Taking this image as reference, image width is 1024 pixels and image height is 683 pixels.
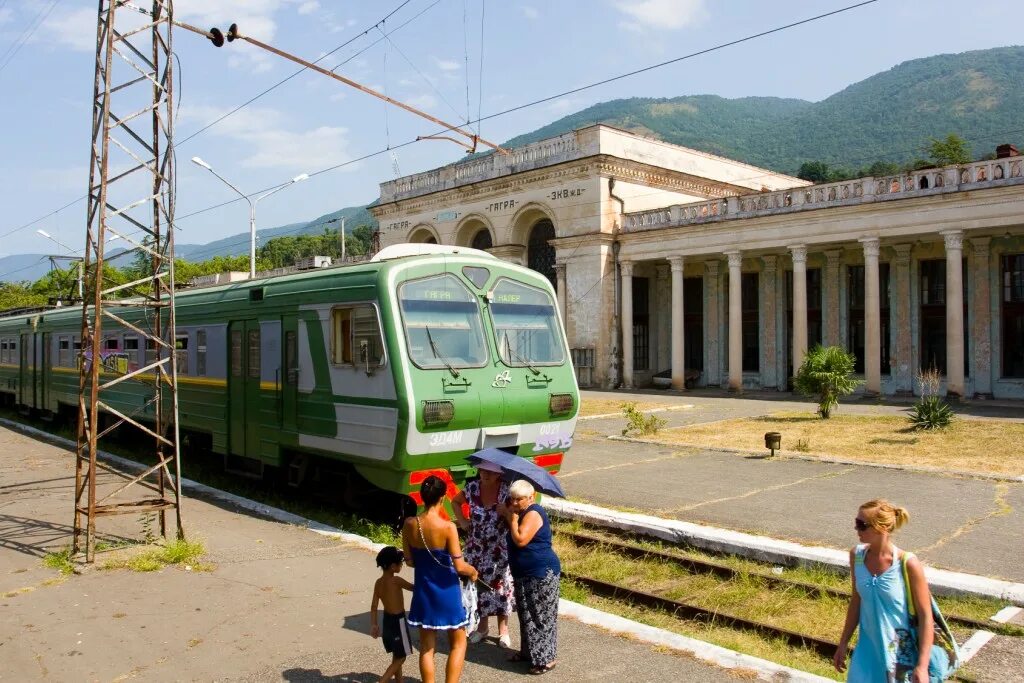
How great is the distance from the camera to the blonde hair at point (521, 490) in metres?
5.33

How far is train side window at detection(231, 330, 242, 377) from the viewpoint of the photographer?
11578mm

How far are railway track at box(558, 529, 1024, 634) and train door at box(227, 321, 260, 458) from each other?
14.8ft

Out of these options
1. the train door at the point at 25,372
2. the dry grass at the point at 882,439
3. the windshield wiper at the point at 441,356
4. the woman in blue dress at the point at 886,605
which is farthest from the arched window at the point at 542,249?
the woman in blue dress at the point at 886,605

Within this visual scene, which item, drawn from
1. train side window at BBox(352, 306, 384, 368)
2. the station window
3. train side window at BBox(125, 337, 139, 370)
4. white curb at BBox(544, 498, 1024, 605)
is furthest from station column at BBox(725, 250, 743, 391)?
train side window at BBox(352, 306, 384, 368)

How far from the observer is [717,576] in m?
8.12

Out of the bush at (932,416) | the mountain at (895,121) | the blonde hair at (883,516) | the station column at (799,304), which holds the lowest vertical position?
the bush at (932,416)

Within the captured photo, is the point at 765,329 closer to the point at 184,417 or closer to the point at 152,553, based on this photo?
the point at 184,417

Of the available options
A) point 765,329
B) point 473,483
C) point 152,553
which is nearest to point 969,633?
point 473,483

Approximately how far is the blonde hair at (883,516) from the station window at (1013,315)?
78.6 ft

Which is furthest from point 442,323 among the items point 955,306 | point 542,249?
point 542,249

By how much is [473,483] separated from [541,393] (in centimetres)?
389

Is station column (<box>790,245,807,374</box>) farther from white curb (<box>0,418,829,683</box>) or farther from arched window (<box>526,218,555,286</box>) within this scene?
white curb (<box>0,418,829,683</box>)

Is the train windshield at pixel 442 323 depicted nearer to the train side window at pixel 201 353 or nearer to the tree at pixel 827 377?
the train side window at pixel 201 353

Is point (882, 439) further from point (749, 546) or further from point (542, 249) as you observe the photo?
point (542, 249)
